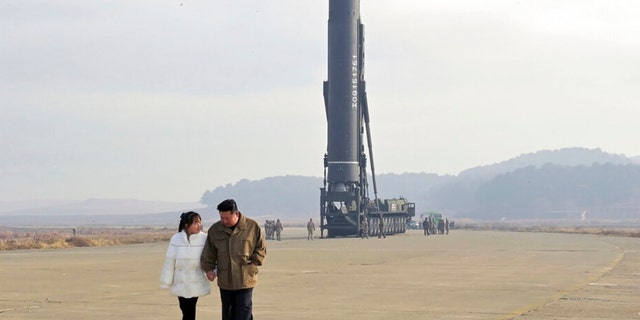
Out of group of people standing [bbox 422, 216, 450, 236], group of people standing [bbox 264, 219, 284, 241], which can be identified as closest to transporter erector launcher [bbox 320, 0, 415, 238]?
group of people standing [bbox 264, 219, 284, 241]

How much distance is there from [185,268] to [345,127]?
48.0m

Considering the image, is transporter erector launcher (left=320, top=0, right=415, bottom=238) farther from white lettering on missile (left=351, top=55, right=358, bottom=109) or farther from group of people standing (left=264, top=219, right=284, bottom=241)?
group of people standing (left=264, top=219, right=284, bottom=241)

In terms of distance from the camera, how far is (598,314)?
16516mm

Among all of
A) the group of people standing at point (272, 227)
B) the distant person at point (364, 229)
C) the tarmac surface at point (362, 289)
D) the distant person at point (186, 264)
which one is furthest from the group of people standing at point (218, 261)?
the distant person at point (364, 229)

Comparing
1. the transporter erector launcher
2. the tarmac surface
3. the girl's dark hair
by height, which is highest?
the transporter erector launcher

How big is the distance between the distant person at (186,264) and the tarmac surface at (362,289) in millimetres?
4521

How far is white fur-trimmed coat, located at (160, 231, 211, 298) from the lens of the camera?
449 inches

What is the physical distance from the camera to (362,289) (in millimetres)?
21250

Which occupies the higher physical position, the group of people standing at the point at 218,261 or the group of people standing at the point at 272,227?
the group of people standing at the point at 272,227

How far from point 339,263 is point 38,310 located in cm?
1486

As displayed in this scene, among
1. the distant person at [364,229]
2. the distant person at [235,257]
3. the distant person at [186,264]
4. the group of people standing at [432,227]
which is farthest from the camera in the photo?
the group of people standing at [432,227]

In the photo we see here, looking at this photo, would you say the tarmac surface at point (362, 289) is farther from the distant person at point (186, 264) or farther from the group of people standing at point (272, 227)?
the group of people standing at point (272, 227)

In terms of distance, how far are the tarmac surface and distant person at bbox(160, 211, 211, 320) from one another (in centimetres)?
452

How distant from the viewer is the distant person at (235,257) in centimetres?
1129
